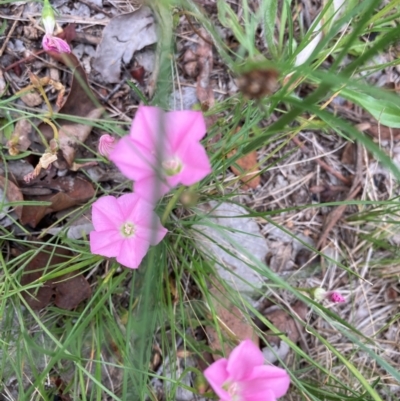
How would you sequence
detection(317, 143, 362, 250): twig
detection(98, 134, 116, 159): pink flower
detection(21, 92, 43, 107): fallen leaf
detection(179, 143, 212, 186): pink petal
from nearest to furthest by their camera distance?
detection(179, 143, 212, 186): pink petal < detection(98, 134, 116, 159): pink flower < detection(21, 92, 43, 107): fallen leaf < detection(317, 143, 362, 250): twig

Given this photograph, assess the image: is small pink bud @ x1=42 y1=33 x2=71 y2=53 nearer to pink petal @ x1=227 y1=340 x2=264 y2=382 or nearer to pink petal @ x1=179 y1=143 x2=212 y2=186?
pink petal @ x1=179 y1=143 x2=212 y2=186

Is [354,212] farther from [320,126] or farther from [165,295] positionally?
[165,295]

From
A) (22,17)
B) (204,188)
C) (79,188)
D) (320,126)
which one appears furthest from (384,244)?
(22,17)

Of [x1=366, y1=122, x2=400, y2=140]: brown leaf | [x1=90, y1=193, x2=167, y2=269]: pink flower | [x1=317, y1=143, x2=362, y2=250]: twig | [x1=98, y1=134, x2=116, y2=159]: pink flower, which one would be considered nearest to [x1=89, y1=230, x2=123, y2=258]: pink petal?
[x1=90, y1=193, x2=167, y2=269]: pink flower

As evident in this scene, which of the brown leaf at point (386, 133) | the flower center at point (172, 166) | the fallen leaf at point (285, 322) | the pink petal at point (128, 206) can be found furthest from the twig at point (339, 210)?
the flower center at point (172, 166)

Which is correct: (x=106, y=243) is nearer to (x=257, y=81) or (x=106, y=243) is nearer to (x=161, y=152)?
(x=161, y=152)

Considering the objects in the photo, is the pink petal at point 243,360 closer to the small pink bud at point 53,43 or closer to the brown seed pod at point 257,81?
the brown seed pod at point 257,81
